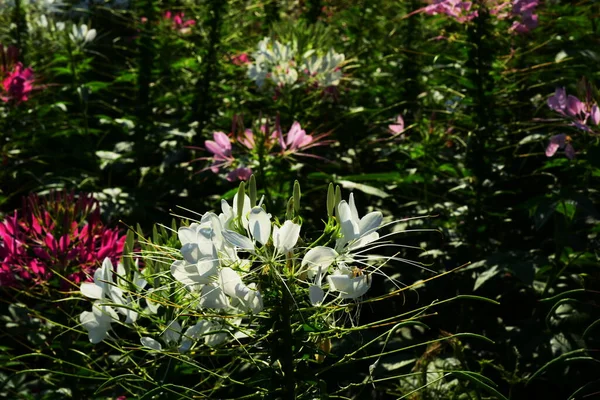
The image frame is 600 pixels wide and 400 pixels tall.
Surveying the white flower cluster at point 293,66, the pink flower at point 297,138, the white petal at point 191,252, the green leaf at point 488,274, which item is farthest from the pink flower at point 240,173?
the white petal at point 191,252

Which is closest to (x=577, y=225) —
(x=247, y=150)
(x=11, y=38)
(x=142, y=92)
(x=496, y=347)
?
(x=496, y=347)

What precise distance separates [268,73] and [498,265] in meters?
1.09

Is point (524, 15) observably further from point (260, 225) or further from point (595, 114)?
point (260, 225)

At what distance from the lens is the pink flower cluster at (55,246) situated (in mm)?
1694

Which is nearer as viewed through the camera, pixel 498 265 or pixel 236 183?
pixel 498 265

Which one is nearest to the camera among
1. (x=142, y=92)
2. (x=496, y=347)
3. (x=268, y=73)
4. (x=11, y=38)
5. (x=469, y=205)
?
(x=496, y=347)

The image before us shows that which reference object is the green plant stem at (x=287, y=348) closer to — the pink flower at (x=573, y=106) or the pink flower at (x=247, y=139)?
the pink flower at (x=247, y=139)

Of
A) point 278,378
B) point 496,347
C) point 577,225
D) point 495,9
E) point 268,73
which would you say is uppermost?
point 495,9

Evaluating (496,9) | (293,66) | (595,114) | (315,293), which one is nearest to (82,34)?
(293,66)

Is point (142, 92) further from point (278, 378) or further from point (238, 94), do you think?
point (278, 378)

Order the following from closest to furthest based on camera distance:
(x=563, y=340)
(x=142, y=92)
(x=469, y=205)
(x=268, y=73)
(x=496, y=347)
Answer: (x=563, y=340), (x=496, y=347), (x=469, y=205), (x=268, y=73), (x=142, y=92)

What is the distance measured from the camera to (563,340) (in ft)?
6.15

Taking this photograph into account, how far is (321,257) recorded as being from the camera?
105cm

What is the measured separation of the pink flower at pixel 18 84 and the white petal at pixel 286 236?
1.95 m
